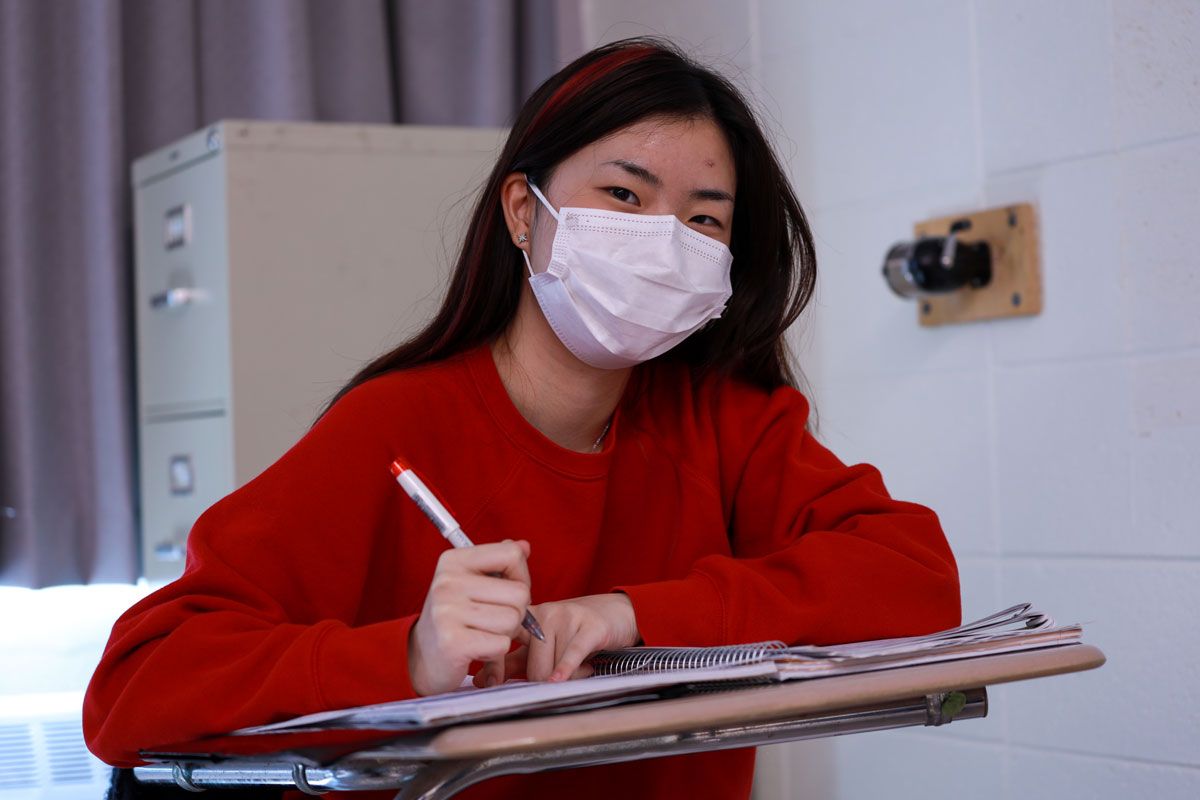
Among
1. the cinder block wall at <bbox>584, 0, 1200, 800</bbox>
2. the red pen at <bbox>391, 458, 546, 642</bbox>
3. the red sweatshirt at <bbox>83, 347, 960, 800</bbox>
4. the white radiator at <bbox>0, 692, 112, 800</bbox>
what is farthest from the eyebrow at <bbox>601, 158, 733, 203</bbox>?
the white radiator at <bbox>0, 692, 112, 800</bbox>

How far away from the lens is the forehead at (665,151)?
118cm

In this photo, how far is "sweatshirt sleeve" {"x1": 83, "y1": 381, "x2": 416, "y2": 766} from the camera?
806 millimetres

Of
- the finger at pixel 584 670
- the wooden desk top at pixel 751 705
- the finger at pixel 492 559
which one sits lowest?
the finger at pixel 584 670

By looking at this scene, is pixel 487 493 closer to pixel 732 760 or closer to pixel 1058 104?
pixel 732 760

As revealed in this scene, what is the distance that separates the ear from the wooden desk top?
2.11 ft

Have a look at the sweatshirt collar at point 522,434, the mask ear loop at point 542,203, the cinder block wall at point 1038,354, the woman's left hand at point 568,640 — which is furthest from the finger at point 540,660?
the cinder block wall at point 1038,354

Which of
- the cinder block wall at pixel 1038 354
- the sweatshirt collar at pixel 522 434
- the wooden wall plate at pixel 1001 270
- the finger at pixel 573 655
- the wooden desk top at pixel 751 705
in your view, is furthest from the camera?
the wooden wall plate at pixel 1001 270

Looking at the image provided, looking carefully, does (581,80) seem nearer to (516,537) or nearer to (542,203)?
(542,203)

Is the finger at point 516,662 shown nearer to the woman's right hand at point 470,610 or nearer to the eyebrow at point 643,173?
the woman's right hand at point 470,610

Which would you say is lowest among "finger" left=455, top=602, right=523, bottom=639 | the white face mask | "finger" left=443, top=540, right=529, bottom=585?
"finger" left=455, top=602, right=523, bottom=639

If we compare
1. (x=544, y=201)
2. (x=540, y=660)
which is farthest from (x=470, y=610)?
(x=544, y=201)

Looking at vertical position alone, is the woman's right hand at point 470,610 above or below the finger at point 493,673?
above

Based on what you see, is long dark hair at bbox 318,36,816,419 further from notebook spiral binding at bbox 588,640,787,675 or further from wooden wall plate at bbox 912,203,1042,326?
wooden wall plate at bbox 912,203,1042,326

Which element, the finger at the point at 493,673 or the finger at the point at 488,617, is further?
the finger at the point at 493,673
